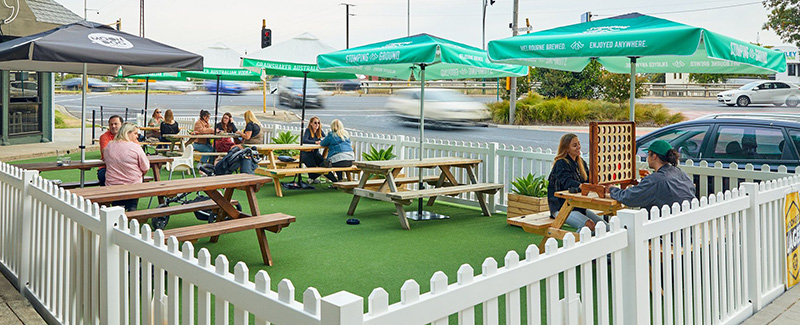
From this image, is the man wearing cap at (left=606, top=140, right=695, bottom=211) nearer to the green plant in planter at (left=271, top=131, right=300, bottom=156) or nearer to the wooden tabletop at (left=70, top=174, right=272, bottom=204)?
the wooden tabletop at (left=70, top=174, right=272, bottom=204)

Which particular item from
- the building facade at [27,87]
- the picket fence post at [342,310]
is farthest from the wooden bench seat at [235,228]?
the building facade at [27,87]

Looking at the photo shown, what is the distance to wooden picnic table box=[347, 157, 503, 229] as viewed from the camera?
27.6 feet

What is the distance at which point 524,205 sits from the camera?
866cm

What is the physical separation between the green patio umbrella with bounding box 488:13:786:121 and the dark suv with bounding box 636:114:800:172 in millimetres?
614

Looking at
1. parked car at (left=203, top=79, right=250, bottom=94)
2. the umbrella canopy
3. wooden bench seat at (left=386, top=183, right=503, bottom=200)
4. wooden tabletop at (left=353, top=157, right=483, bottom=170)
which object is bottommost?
wooden bench seat at (left=386, top=183, right=503, bottom=200)

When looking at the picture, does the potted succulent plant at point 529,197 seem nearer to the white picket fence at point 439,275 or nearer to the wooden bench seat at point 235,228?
the white picket fence at point 439,275

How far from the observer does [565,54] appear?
6906 mm

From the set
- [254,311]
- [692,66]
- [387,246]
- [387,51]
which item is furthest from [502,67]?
[254,311]

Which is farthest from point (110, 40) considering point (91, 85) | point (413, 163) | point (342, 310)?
point (91, 85)

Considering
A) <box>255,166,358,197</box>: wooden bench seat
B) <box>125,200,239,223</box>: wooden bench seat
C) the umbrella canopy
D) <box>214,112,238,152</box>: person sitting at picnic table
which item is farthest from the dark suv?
<box>214,112,238,152</box>: person sitting at picnic table

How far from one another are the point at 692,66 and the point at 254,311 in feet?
25.1

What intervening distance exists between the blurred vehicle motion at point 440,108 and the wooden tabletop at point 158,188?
21.8 m

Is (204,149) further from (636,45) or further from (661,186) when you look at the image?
(661,186)

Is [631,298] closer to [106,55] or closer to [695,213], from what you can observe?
[695,213]
